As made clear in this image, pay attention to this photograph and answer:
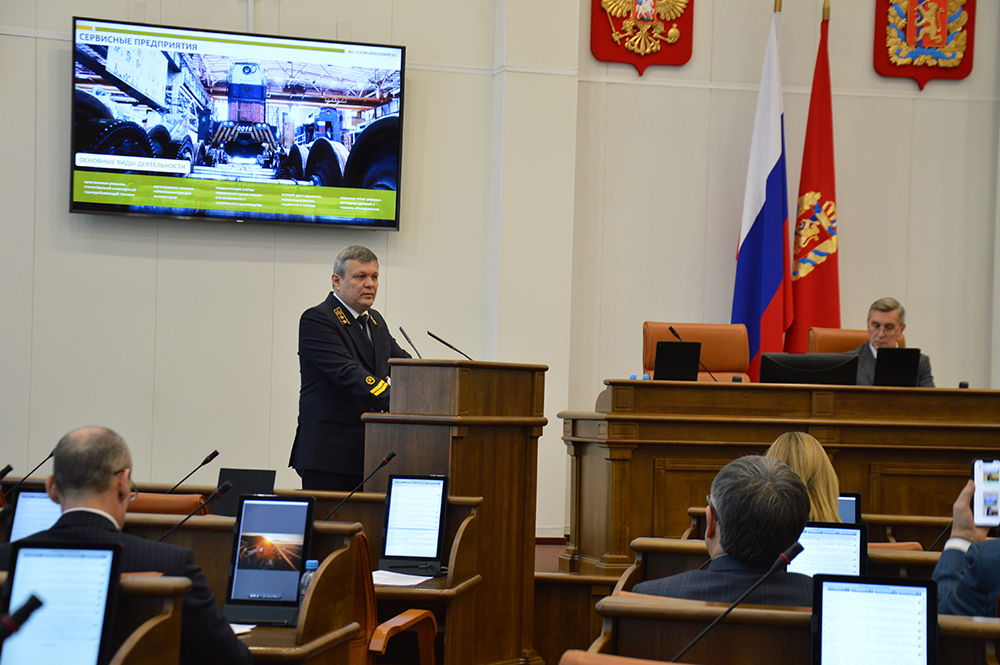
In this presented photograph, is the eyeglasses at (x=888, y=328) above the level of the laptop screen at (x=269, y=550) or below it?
above

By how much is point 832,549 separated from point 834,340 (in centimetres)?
366

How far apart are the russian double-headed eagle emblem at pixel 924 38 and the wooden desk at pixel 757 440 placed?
332 cm

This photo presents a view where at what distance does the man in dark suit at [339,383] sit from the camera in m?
3.96

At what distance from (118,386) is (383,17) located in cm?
303

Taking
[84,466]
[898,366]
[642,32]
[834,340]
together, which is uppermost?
[642,32]

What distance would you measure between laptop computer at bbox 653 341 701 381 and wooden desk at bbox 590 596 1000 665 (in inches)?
116

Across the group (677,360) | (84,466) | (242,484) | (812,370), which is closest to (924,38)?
(812,370)

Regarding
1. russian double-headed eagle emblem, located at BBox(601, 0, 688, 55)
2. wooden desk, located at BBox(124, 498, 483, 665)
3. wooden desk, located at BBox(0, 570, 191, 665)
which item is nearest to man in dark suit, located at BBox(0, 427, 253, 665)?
wooden desk, located at BBox(0, 570, 191, 665)

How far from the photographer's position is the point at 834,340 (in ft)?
19.2

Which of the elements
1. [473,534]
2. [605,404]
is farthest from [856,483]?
[473,534]

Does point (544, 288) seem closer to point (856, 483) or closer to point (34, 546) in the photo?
point (856, 483)

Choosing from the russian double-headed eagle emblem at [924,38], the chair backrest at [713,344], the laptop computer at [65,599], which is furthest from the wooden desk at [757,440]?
the russian double-headed eagle emblem at [924,38]

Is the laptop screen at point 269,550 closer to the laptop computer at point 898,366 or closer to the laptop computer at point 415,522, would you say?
the laptop computer at point 415,522

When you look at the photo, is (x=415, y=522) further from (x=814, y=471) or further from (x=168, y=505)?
(x=814, y=471)
